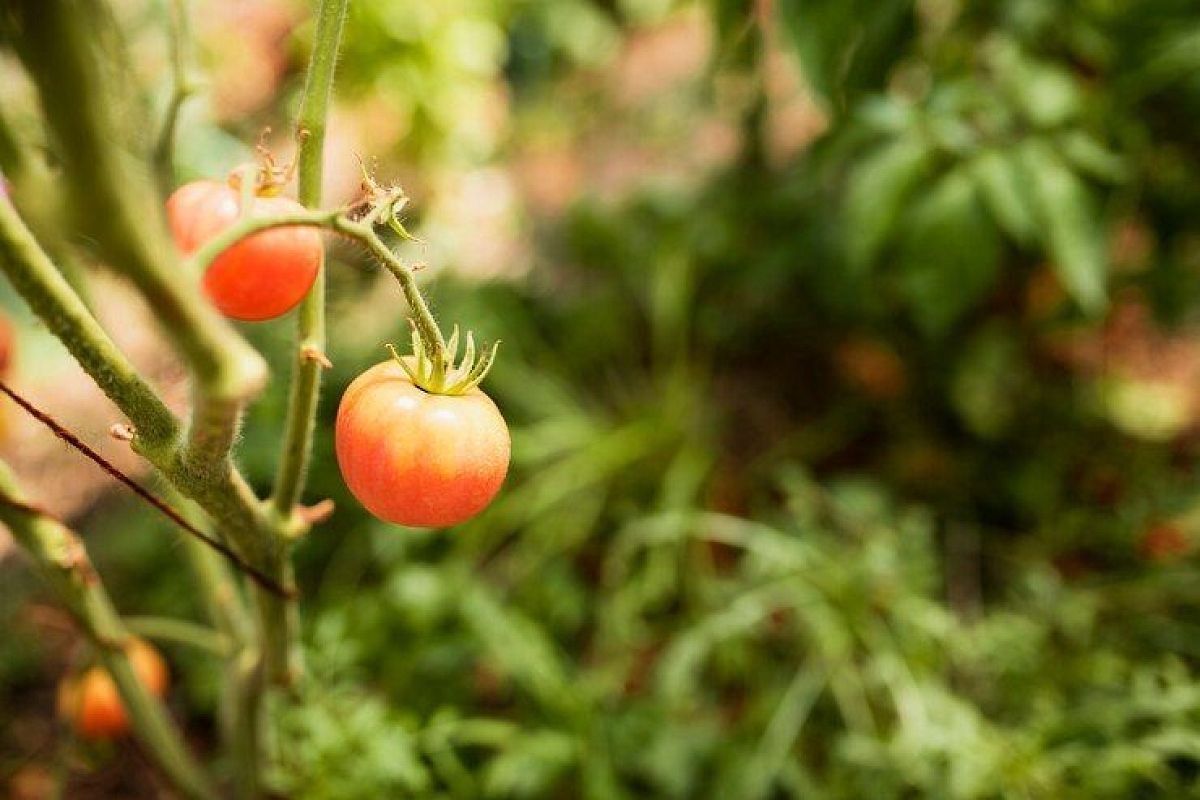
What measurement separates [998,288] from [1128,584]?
2.01 ft

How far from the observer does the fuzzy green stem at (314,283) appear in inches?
20.8

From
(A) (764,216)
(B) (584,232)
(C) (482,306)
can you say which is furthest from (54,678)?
(A) (764,216)

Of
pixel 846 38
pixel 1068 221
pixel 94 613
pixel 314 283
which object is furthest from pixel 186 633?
pixel 1068 221

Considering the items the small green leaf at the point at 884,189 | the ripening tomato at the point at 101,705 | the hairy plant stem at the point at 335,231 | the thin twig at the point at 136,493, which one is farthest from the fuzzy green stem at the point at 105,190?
the small green leaf at the point at 884,189

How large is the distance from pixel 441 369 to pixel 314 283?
0.36 feet

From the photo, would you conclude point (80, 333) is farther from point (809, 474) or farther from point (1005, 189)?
point (809, 474)

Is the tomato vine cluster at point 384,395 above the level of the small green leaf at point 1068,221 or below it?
below

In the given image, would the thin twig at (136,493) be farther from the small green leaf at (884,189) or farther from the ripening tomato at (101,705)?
the small green leaf at (884,189)

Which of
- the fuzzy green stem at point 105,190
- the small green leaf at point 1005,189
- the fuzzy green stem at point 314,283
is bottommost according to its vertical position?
the fuzzy green stem at point 105,190

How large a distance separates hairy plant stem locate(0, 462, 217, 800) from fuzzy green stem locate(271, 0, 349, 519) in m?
0.21

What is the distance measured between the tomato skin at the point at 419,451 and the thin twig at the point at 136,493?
0.50 ft

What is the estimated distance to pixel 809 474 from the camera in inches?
69.7

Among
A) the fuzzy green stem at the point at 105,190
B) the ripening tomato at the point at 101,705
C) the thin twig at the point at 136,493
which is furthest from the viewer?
the ripening tomato at the point at 101,705

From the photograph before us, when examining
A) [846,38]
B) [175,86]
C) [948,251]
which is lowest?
[175,86]
